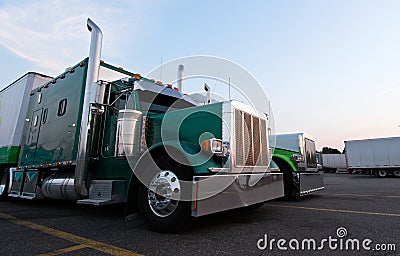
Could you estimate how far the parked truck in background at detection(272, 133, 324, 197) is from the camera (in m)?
6.91

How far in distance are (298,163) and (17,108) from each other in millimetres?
8023

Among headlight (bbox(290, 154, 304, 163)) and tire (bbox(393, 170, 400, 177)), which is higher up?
headlight (bbox(290, 154, 304, 163))

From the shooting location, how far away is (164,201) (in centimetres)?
347

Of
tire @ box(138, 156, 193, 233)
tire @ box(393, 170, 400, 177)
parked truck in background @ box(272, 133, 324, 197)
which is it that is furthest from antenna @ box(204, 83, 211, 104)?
tire @ box(393, 170, 400, 177)

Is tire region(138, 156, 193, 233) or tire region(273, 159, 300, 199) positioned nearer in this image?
tire region(138, 156, 193, 233)

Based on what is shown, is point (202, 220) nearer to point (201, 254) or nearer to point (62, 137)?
point (201, 254)

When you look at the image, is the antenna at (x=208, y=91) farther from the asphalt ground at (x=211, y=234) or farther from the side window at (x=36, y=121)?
the side window at (x=36, y=121)

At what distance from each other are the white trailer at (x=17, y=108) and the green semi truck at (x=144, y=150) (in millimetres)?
1100

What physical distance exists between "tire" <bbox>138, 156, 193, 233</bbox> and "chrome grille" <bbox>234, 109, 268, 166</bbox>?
3.13 ft

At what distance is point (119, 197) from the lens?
4.18 meters

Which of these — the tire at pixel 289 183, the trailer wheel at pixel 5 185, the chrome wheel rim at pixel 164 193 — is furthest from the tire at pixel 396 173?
the trailer wheel at pixel 5 185

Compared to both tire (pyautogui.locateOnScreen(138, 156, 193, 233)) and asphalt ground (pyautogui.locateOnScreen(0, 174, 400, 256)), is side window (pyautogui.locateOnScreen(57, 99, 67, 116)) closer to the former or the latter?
asphalt ground (pyautogui.locateOnScreen(0, 174, 400, 256))

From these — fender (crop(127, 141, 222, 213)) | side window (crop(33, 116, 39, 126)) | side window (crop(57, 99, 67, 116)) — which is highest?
side window (crop(57, 99, 67, 116))

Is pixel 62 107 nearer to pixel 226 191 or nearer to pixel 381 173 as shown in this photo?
pixel 226 191
